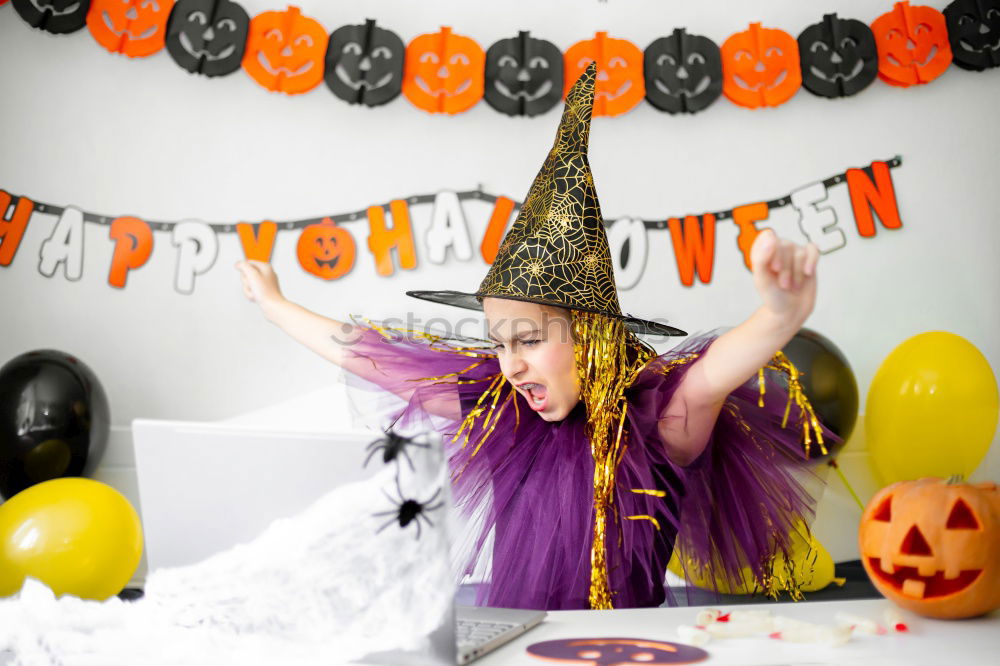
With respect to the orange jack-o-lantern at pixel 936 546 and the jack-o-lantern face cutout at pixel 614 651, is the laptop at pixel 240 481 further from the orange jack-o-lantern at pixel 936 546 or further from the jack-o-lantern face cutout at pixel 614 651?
the orange jack-o-lantern at pixel 936 546

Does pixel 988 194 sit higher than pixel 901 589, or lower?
higher

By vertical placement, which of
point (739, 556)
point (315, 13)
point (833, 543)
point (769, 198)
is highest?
point (315, 13)

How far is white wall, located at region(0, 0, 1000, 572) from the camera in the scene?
2842mm

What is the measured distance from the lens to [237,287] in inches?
115

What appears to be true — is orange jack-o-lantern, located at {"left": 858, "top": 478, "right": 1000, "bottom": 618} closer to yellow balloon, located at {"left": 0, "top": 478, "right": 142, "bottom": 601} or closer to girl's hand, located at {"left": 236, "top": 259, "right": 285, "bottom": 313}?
girl's hand, located at {"left": 236, "top": 259, "right": 285, "bottom": 313}

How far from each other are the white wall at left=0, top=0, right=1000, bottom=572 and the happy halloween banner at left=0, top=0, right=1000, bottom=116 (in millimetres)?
68

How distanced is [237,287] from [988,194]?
2.63 metres

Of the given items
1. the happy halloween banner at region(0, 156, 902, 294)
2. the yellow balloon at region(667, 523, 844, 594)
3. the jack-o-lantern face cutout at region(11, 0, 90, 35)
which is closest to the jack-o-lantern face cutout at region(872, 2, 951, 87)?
the happy halloween banner at region(0, 156, 902, 294)

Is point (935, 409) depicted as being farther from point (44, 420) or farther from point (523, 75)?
point (44, 420)

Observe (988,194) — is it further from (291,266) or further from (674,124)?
(291,266)

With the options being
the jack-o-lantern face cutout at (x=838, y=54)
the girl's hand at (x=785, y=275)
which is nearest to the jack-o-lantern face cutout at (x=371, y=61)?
the jack-o-lantern face cutout at (x=838, y=54)

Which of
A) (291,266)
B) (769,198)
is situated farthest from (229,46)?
(769,198)

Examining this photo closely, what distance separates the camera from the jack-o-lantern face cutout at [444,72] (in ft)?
9.50

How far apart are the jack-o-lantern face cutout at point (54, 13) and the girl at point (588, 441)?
170cm
